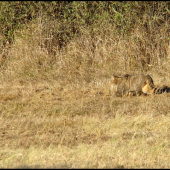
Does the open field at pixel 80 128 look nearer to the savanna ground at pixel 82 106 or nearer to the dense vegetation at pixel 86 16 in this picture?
the savanna ground at pixel 82 106

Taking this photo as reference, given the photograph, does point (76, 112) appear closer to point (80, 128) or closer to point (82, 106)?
point (82, 106)

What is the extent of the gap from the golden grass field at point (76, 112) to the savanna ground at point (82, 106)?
1 centimetres

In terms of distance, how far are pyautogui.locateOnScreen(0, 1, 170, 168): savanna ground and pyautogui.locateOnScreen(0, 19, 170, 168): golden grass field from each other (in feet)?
0.05

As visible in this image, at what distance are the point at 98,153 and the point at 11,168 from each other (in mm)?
1284

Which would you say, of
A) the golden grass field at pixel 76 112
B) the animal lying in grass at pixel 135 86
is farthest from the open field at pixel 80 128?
the animal lying in grass at pixel 135 86

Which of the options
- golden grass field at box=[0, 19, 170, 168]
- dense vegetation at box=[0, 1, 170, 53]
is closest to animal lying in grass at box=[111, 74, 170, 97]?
golden grass field at box=[0, 19, 170, 168]

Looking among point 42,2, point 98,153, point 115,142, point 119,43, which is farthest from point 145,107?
point 42,2

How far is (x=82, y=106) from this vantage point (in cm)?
802

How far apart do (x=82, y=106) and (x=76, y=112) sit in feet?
1.03

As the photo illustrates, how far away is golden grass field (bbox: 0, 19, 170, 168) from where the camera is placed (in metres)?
5.43

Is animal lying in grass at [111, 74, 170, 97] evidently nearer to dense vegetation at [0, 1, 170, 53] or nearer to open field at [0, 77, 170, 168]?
open field at [0, 77, 170, 168]

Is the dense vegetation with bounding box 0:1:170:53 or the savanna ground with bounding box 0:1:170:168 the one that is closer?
the savanna ground with bounding box 0:1:170:168

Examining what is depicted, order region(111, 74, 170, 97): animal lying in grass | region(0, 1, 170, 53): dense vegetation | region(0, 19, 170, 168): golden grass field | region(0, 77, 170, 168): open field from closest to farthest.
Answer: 1. region(0, 77, 170, 168): open field
2. region(0, 19, 170, 168): golden grass field
3. region(111, 74, 170, 97): animal lying in grass
4. region(0, 1, 170, 53): dense vegetation

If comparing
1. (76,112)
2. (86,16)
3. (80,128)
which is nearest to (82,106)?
(76,112)
